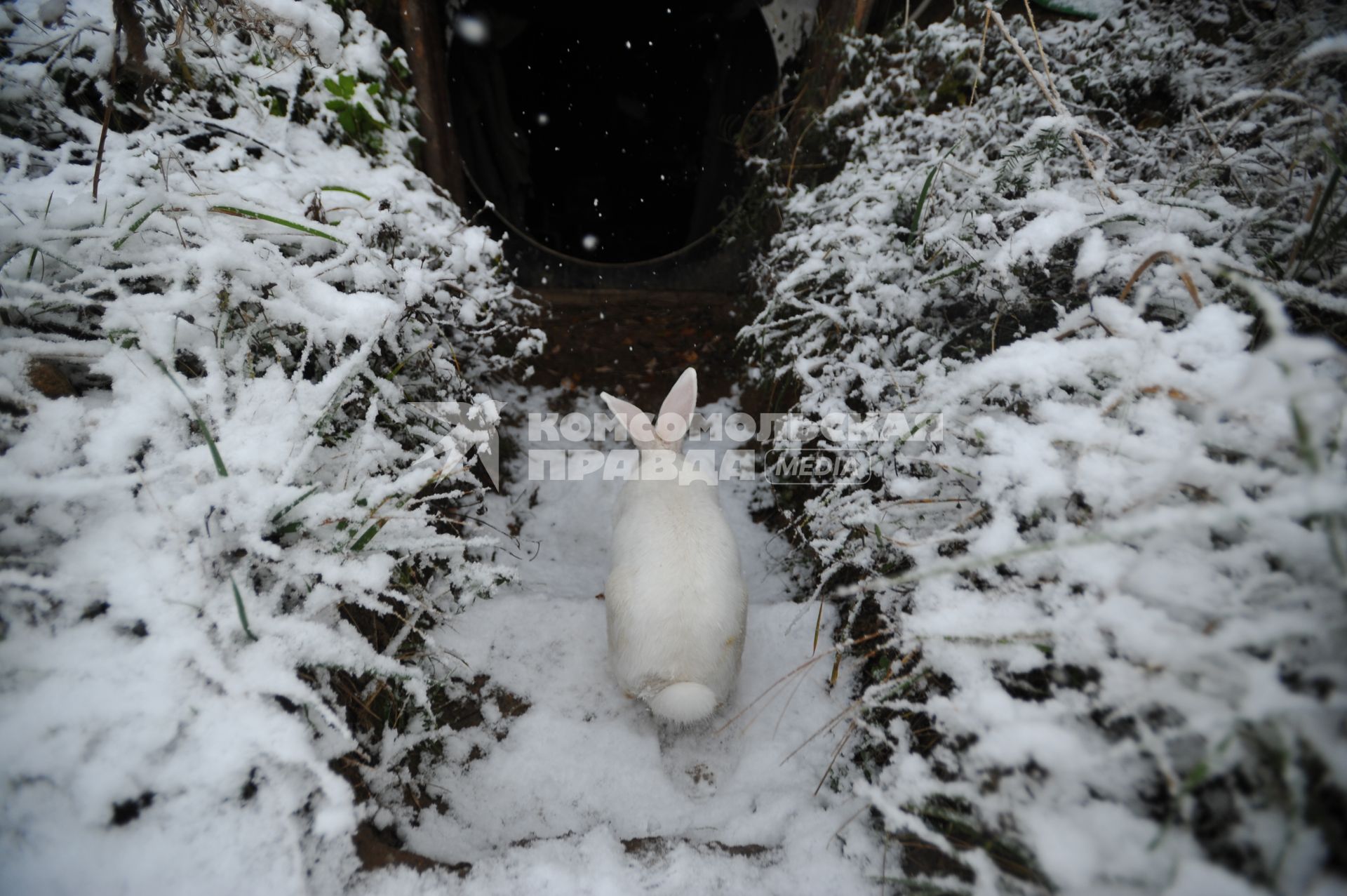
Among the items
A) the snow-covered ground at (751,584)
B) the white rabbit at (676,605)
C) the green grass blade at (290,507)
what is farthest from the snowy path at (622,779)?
the green grass blade at (290,507)

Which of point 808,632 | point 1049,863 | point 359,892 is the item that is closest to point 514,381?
point 808,632

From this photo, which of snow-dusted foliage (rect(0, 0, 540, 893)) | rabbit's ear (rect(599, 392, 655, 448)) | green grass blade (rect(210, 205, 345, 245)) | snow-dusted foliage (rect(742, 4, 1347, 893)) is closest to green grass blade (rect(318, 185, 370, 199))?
snow-dusted foliage (rect(0, 0, 540, 893))

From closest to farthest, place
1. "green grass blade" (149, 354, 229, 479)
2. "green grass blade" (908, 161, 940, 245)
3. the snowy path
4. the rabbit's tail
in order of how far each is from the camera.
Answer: "green grass blade" (149, 354, 229, 479)
the snowy path
the rabbit's tail
"green grass blade" (908, 161, 940, 245)

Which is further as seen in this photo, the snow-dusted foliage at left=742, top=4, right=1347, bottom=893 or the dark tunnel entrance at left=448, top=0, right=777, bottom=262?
the dark tunnel entrance at left=448, top=0, right=777, bottom=262

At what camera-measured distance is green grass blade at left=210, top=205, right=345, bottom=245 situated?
1.41 metres

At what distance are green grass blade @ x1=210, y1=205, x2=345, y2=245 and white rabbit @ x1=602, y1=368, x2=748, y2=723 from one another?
1360mm

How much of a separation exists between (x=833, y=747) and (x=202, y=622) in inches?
61.5

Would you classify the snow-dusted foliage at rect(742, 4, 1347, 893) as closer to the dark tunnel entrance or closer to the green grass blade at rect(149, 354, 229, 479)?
the green grass blade at rect(149, 354, 229, 479)

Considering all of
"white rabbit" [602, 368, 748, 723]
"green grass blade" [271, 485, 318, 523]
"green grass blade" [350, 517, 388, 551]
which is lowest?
"white rabbit" [602, 368, 748, 723]

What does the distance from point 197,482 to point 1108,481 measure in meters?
1.87

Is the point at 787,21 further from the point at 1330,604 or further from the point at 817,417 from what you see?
the point at 1330,604

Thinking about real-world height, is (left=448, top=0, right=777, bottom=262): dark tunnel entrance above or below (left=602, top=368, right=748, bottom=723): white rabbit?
above

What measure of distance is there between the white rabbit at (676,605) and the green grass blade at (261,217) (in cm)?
136

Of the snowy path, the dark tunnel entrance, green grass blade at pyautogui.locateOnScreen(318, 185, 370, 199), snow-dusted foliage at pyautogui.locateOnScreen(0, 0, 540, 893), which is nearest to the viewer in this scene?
snow-dusted foliage at pyautogui.locateOnScreen(0, 0, 540, 893)
